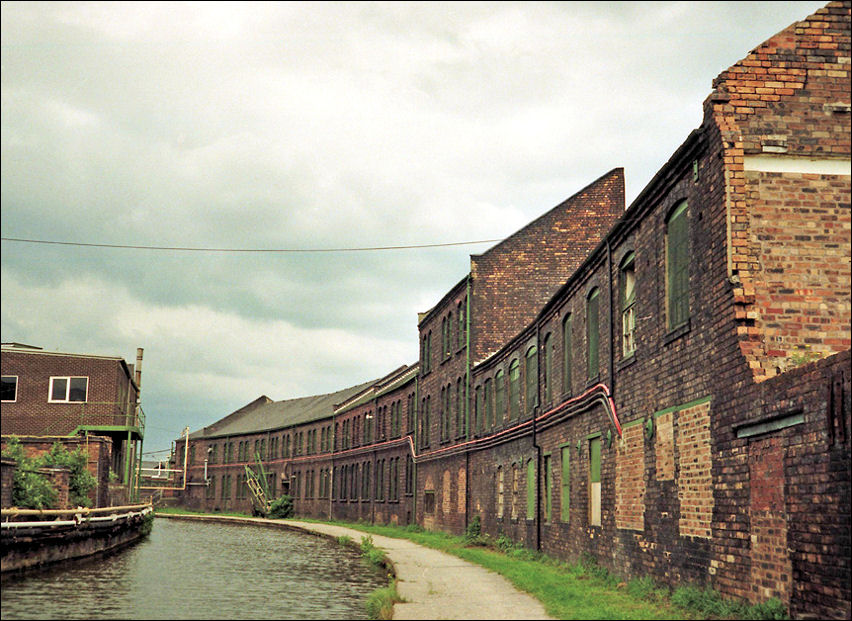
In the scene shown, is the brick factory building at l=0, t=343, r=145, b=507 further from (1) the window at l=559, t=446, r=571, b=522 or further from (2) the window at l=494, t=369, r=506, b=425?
(1) the window at l=559, t=446, r=571, b=522

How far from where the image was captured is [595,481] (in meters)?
17.5

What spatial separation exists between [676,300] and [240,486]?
63.4 meters

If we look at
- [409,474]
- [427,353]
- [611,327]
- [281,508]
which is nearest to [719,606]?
[611,327]

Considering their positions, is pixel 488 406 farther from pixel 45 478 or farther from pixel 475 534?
pixel 45 478

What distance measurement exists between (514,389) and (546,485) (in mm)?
4682

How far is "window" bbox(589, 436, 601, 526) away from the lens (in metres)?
17.1

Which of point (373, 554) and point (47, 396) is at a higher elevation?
point (47, 396)

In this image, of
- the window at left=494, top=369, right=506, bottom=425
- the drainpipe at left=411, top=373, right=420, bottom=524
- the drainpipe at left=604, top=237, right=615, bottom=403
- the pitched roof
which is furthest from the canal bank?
the pitched roof

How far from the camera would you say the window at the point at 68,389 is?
35656mm

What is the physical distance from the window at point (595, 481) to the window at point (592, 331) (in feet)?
4.33

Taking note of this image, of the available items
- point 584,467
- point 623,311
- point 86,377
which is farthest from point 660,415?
point 86,377

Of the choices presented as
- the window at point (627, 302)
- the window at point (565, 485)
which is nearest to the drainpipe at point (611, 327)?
the window at point (627, 302)

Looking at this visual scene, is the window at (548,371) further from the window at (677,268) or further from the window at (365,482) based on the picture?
the window at (365,482)

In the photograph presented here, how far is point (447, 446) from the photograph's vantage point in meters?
34.1
